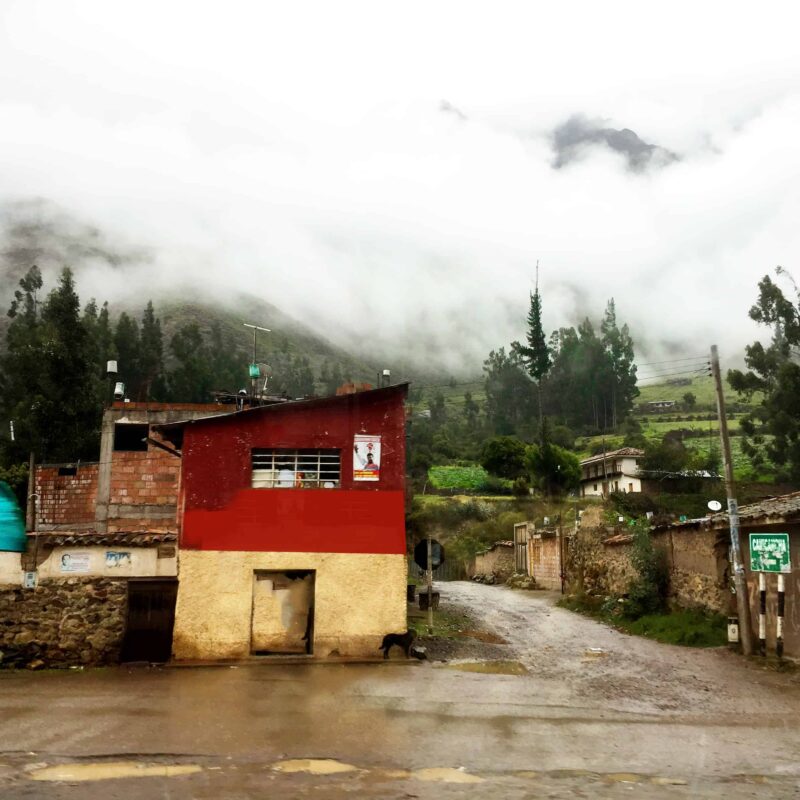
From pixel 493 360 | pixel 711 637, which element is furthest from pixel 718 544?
pixel 493 360

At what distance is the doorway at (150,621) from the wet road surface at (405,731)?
2.81 ft

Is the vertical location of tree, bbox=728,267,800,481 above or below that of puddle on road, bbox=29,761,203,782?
above

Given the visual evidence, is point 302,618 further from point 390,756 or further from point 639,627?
point 639,627

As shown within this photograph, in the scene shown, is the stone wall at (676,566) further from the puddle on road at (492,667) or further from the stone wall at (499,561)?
the stone wall at (499,561)

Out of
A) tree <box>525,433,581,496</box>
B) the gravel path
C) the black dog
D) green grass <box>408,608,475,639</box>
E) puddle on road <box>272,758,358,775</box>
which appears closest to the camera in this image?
puddle on road <box>272,758,358,775</box>

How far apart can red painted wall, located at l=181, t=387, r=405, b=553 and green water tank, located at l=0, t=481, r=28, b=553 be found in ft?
10.9

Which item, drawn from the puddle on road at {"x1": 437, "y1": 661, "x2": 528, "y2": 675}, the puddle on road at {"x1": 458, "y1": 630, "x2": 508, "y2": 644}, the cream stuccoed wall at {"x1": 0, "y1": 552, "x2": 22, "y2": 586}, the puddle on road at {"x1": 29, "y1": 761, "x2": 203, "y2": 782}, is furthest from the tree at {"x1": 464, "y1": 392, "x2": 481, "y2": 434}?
the puddle on road at {"x1": 29, "y1": 761, "x2": 203, "y2": 782}

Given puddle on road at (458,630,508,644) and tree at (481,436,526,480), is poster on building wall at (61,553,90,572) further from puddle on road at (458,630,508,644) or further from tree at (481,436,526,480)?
tree at (481,436,526,480)

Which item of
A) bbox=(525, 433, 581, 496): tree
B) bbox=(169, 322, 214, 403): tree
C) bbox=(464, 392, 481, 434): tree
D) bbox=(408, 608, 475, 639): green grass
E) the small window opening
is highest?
bbox=(464, 392, 481, 434): tree

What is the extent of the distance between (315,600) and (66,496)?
22333 mm

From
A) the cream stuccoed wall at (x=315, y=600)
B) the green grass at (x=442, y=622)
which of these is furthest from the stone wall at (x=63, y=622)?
the green grass at (x=442, y=622)

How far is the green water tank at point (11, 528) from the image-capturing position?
16.4 metres

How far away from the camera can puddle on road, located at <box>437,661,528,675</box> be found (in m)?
16.0

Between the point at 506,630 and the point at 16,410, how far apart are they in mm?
35637
